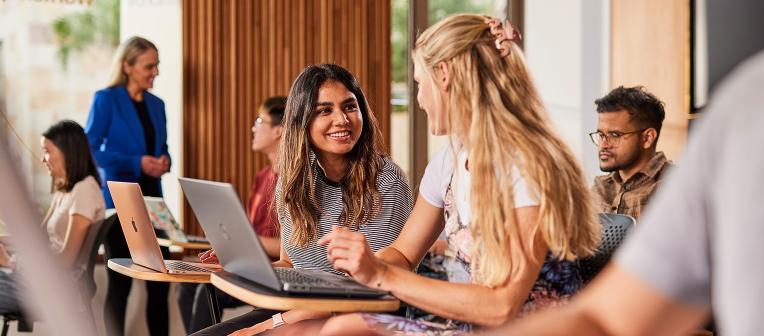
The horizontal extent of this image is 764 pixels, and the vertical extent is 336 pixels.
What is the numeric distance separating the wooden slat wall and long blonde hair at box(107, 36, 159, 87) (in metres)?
1.58

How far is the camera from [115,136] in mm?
5477

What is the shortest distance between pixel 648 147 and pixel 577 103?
186cm

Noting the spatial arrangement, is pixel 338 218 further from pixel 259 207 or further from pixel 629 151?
pixel 259 207

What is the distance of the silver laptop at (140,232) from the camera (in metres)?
2.58

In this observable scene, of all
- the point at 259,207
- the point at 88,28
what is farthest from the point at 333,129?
the point at 88,28

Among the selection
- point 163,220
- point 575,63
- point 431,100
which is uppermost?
point 575,63

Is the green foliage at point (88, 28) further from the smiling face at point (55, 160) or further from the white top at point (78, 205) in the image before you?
the white top at point (78, 205)

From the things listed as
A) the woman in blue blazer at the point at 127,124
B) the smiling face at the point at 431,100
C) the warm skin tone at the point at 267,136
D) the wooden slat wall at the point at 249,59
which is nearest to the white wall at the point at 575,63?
the warm skin tone at the point at 267,136

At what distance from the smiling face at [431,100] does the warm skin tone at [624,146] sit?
1.72 metres

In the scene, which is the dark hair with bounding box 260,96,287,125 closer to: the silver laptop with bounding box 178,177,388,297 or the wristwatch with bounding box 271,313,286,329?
the wristwatch with bounding box 271,313,286,329

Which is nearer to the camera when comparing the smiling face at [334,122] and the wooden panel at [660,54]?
the smiling face at [334,122]

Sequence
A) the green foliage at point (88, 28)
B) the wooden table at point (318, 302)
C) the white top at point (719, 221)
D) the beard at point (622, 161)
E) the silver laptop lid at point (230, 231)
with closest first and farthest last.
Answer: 1. the white top at point (719, 221)
2. the wooden table at point (318, 302)
3. the silver laptop lid at point (230, 231)
4. the beard at point (622, 161)
5. the green foliage at point (88, 28)

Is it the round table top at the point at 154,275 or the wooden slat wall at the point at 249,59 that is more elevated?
the wooden slat wall at the point at 249,59

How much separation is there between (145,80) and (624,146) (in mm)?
2940
